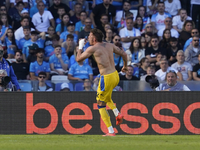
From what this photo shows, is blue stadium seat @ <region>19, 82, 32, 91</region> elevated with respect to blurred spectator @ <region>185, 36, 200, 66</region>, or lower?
lower

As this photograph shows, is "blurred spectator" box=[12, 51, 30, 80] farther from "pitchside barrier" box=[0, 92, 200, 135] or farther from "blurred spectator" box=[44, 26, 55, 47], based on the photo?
"pitchside barrier" box=[0, 92, 200, 135]

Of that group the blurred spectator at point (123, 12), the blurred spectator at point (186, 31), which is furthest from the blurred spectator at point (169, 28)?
the blurred spectator at point (123, 12)

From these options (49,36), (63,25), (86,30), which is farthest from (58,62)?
(63,25)

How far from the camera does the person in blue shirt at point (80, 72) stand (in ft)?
38.0

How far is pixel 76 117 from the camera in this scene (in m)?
9.24

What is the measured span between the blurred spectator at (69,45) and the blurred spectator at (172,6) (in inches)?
166

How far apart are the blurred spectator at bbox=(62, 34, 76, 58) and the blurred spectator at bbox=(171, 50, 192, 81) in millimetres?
3303

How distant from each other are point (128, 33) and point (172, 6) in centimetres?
252

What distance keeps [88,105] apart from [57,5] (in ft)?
21.1

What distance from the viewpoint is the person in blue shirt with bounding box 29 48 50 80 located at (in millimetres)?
11820

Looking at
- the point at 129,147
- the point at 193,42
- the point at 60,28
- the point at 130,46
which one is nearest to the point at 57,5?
the point at 60,28

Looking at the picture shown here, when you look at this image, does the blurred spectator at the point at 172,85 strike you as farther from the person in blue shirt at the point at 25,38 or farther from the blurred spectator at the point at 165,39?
the person in blue shirt at the point at 25,38

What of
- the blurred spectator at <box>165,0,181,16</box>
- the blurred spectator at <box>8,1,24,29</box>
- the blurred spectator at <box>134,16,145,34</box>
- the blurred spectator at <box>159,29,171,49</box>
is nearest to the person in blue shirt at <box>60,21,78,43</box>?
the blurred spectator at <box>8,1,24,29</box>

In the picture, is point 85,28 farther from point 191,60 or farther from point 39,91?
point 39,91
